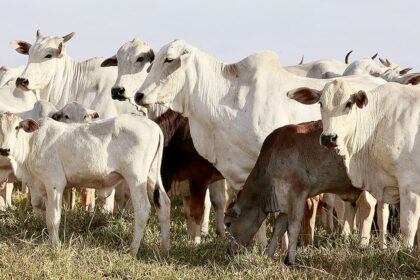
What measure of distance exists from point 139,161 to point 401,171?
2322 mm

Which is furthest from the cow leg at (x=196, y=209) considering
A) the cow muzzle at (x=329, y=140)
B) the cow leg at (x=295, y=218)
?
the cow muzzle at (x=329, y=140)

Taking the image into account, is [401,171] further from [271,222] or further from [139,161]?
[271,222]

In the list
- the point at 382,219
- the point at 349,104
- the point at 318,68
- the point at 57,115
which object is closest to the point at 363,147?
the point at 349,104

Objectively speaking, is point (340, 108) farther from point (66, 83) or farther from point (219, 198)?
point (66, 83)

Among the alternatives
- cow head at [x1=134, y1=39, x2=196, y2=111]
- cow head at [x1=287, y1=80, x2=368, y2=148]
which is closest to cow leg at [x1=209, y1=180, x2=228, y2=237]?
cow head at [x1=134, y1=39, x2=196, y2=111]

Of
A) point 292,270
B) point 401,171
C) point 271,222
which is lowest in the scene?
point 271,222

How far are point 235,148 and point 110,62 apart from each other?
2.61m

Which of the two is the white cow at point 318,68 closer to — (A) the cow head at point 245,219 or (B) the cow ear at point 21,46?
(B) the cow ear at point 21,46

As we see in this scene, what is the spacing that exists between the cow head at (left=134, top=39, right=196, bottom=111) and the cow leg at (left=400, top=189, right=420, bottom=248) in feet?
8.43

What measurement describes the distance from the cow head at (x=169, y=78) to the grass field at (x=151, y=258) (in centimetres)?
122

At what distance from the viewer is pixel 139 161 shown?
916cm

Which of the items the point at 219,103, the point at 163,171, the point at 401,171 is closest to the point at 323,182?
the point at 401,171

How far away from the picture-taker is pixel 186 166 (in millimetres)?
10719

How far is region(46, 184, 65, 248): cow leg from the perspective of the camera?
9266mm
